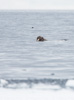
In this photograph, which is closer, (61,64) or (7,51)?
(61,64)

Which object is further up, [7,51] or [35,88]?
[7,51]

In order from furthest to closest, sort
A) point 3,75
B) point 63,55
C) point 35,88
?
point 63,55 < point 3,75 < point 35,88

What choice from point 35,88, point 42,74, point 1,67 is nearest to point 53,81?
point 35,88
